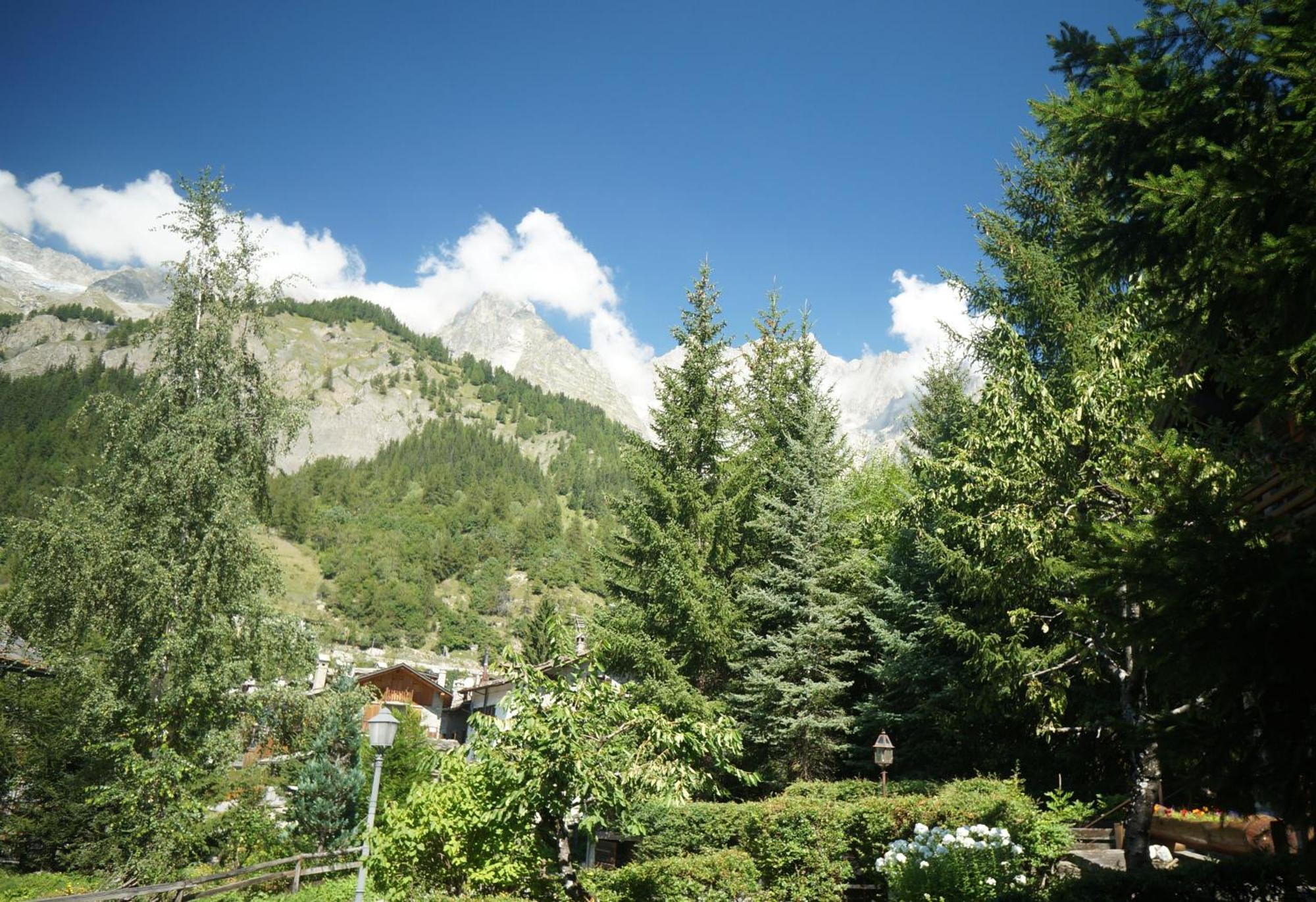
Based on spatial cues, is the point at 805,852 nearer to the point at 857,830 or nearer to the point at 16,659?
the point at 857,830

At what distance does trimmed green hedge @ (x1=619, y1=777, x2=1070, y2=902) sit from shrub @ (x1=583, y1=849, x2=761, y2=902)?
97cm

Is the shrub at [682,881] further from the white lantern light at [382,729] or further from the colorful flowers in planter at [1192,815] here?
the colorful flowers in planter at [1192,815]

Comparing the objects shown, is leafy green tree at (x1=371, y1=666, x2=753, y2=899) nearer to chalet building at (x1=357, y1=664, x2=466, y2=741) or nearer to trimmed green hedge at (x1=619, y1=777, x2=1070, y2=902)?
trimmed green hedge at (x1=619, y1=777, x2=1070, y2=902)

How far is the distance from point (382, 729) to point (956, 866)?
8669 mm

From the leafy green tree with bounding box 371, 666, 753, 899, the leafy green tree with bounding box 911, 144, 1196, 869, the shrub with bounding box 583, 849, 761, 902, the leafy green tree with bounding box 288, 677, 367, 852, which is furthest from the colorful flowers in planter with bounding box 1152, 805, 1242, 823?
the leafy green tree with bounding box 288, 677, 367, 852

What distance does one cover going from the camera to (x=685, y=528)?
77.0 ft

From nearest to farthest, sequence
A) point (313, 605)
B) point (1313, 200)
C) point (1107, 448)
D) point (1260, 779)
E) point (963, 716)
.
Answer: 1. point (1260, 779)
2. point (1313, 200)
3. point (1107, 448)
4. point (963, 716)
5. point (313, 605)

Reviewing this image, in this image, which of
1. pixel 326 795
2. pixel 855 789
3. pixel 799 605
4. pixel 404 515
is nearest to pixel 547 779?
pixel 855 789

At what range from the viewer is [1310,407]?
16.1 ft

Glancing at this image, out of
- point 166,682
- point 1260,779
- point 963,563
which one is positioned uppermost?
point 963,563

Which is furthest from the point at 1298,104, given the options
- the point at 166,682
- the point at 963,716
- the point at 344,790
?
the point at 344,790

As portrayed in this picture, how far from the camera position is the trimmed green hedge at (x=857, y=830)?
11.6 metres

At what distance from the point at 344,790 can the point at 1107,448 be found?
24944mm

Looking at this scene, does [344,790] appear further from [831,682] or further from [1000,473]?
[1000,473]
